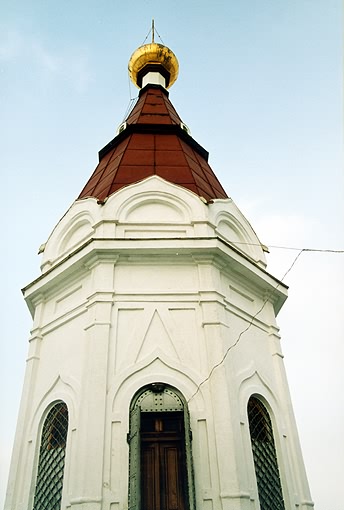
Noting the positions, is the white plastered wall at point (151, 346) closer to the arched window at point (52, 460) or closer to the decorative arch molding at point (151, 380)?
the decorative arch molding at point (151, 380)

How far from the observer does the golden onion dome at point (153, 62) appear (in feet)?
57.2

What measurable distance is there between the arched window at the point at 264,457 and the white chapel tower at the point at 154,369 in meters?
0.02

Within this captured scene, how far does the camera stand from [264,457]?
773cm

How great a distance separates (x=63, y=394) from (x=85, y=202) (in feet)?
14.8

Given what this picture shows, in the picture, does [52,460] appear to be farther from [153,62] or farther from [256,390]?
[153,62]

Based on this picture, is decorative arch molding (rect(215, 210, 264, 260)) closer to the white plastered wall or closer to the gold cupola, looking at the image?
the white plastered wall

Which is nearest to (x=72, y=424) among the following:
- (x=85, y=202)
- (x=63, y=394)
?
(x=63, y=394)

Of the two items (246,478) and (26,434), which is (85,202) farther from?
(246,478)

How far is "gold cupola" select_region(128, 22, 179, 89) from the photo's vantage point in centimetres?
1741

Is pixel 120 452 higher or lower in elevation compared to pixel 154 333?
lower

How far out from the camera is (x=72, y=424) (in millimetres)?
7371

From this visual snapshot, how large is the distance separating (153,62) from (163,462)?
15161 mm

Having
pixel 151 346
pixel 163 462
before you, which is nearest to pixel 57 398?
pixel 151 346

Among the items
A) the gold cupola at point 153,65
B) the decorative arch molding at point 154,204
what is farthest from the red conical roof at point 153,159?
the gold cupola at point 153,65
